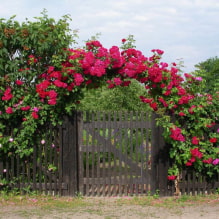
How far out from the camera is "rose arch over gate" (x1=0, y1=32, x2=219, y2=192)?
7.00m

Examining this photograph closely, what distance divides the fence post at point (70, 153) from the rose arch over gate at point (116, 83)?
0.68 ft

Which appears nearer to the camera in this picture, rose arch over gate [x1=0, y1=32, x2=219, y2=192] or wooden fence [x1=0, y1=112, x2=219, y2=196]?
rose arch over gate [x1=0, y1=32, x2=219, y2=192]

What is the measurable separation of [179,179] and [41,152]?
9.88 feet

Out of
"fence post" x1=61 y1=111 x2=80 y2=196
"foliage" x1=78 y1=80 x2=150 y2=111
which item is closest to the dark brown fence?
"fence post" x1=61 y1=111 x2=80 y2=196

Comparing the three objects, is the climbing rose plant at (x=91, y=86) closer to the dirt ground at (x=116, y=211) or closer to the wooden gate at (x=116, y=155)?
the wooden gate at (x=116, y=155)

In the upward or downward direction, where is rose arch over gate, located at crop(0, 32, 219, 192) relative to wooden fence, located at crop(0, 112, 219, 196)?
upward

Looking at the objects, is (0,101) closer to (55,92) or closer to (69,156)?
(55,92)

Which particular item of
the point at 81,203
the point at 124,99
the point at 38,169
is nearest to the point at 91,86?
the point at 38,169

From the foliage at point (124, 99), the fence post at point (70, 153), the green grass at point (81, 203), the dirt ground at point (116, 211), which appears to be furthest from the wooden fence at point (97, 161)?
the foliage at point (124, 99)

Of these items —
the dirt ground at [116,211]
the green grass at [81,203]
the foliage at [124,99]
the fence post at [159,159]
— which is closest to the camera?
the dirt ground at [116,211]

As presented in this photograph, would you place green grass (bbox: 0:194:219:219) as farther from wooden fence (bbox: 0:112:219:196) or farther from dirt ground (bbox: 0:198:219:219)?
wooden fence (bbox: 0:112:219:196)

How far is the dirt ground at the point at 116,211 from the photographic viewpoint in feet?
19.2

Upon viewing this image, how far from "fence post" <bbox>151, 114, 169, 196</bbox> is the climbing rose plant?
13cm

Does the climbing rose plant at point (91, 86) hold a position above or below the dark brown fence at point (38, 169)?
above
